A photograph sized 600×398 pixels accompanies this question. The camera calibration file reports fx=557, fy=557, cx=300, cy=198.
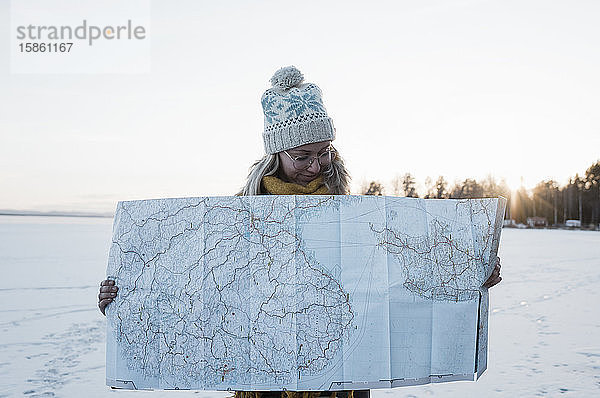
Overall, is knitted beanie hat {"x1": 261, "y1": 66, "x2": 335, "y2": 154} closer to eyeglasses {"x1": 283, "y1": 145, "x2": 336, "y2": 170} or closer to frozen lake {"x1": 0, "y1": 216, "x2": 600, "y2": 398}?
eyeglasses {"x1": 283, "y1": 145, "x2": 336, "y2": 170}

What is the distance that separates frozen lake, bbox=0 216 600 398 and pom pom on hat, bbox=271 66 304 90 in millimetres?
2694

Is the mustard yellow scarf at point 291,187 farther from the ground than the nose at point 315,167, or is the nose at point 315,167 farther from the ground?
the nose at point 315,167

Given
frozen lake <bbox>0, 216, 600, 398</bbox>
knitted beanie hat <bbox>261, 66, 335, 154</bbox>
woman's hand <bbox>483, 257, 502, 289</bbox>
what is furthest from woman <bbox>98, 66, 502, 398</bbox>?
frozen lake <bbox>0, 216, 600, 398</bbox>

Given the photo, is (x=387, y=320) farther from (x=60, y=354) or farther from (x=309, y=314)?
(x=60, y=354)

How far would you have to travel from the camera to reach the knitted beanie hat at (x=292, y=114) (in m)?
2.11

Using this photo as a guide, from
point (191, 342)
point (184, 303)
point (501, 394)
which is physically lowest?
point (501, 394)

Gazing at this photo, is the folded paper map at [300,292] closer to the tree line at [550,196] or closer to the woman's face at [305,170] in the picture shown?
the woman's face at [305,170]

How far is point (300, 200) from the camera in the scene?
5.70 feet

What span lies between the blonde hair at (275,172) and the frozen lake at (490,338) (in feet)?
8.09

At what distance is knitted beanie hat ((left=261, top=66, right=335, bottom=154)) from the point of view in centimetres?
211

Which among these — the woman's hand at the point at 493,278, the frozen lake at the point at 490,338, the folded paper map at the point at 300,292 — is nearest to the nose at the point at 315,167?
the folded paper map at the point at 300,292

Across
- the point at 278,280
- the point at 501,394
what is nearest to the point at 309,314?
the point at 278,280

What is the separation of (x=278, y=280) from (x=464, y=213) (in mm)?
634

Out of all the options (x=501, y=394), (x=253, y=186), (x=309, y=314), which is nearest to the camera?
(x=309, y=314)
